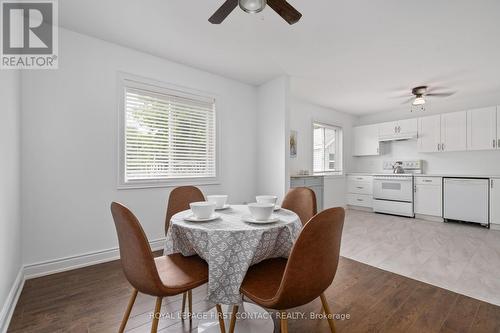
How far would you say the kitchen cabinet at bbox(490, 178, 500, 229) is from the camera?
4051mm

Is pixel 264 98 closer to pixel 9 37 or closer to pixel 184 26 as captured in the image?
pixel 184 26

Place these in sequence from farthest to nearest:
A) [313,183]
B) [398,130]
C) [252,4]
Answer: [398,130] < [313,183] < [252,4]

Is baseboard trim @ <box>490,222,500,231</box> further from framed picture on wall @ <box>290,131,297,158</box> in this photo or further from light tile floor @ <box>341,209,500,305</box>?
framed picture on wall @ <box>290,131,297,158</box>

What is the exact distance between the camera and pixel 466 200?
4344 mm

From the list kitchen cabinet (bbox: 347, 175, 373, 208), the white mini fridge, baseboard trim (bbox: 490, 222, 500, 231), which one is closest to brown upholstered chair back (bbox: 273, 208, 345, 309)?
the white mini fridge

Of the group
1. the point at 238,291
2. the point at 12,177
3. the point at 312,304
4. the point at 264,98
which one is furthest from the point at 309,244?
the point at 264,98

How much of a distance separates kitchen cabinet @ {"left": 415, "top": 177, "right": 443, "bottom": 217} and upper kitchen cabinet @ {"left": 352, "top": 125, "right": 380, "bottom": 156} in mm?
1311

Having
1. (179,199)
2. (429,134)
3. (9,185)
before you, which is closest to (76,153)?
(9,185)

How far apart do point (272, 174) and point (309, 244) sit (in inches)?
112

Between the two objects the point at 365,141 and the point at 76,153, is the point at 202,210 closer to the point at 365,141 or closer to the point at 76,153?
the point at 76,153

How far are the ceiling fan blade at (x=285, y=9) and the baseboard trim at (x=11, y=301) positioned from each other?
8.98ft

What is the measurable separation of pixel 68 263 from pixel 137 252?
6.47 ft

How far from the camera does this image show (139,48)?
9.41ft

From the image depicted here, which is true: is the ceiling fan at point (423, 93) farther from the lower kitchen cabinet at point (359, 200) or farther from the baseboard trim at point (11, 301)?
the baseboard trim at point (11, 301)
